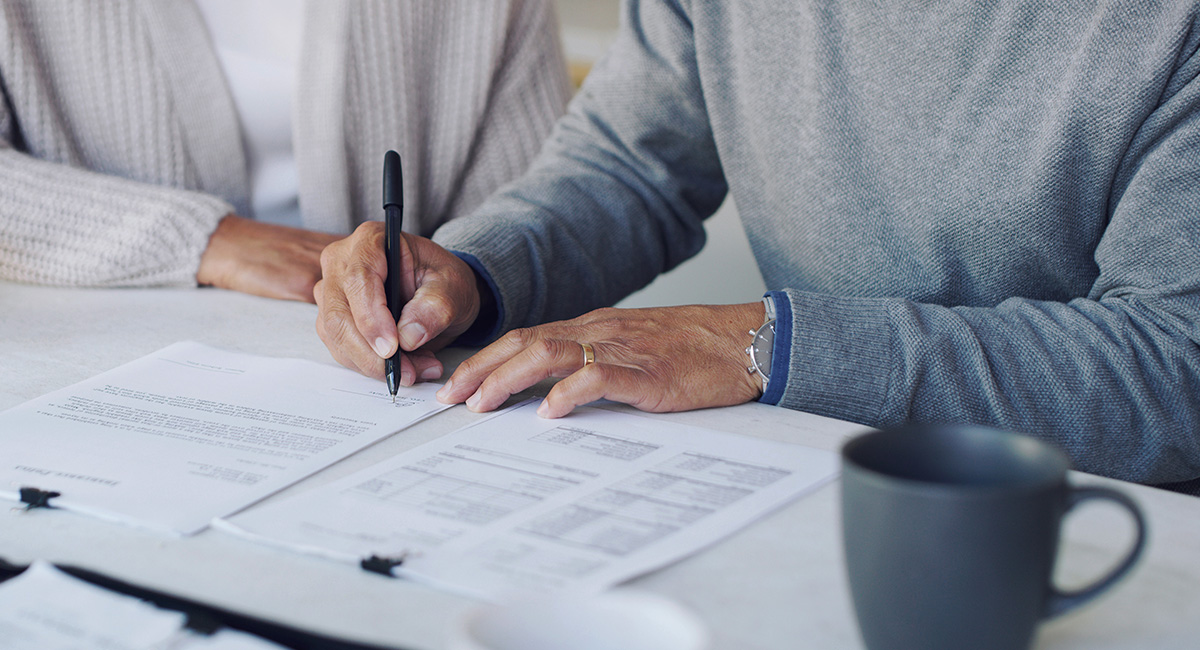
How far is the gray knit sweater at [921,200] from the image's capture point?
2.29 ft

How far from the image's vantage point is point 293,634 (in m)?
0.39

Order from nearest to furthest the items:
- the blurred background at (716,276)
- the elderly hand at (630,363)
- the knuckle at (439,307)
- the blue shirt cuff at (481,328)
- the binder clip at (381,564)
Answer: the binder clip at (381,564), the elderly hand at (630,363), the knuckle at (439,307), the blue shirt cuff at (481,328), the blurred background at (716,276)

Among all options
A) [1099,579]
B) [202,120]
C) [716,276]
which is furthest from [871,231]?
[716,276]

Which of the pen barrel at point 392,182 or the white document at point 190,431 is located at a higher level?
the pen barrel at point 392,182

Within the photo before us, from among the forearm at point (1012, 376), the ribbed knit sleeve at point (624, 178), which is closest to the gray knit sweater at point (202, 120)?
the ribbed knit sleeve at point (624, 178)

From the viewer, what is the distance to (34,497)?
521mm

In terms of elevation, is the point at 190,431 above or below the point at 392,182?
below

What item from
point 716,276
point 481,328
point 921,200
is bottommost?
point 716,276

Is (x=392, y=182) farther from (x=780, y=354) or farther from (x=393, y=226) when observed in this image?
(x=780, y=354)

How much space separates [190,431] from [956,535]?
1.70ft

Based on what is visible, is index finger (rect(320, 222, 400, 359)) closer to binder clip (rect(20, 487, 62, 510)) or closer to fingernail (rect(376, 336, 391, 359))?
fingernail (rect(376, 336, 391, 359))

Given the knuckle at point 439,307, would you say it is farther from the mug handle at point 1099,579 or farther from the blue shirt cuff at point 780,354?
the mug handle at point 1099,579

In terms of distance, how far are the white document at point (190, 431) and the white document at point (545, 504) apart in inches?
1.7

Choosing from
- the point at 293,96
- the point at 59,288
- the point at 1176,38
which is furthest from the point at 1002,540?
the point at 293,96
